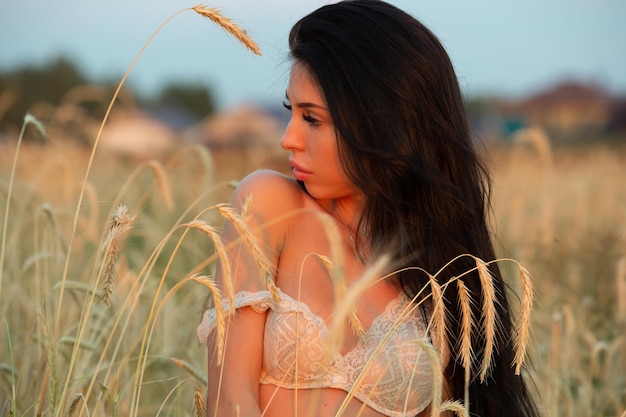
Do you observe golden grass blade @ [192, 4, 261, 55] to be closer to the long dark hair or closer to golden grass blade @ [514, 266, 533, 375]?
the long dark hair

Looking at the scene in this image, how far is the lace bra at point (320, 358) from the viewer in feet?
7.29

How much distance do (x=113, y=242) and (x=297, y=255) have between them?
0.81m

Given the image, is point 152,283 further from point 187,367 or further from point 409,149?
point 409,149

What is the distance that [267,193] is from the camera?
95.2 inches

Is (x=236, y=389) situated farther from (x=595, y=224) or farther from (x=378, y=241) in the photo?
(x=595, y=224)

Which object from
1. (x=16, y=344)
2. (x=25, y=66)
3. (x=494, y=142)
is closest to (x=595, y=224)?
(x=494, y=142)

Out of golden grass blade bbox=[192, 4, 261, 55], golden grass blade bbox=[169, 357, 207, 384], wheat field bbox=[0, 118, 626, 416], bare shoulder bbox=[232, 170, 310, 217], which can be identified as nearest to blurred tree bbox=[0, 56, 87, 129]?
wheat field bbox=[0, 118, 626, 416]

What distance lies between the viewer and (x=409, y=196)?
100 inches

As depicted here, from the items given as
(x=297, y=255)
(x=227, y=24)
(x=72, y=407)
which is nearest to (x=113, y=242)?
(x=72, y=407)

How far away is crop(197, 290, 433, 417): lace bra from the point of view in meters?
2.22

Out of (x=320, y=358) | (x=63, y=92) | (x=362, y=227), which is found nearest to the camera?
(x=320, y=358)

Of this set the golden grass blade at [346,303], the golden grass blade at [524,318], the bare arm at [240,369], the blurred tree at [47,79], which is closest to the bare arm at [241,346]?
the bare arm at [240,369]

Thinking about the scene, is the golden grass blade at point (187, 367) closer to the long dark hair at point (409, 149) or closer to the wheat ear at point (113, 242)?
the wheat ear at point (113, 242)

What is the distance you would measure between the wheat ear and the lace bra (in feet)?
1.57
